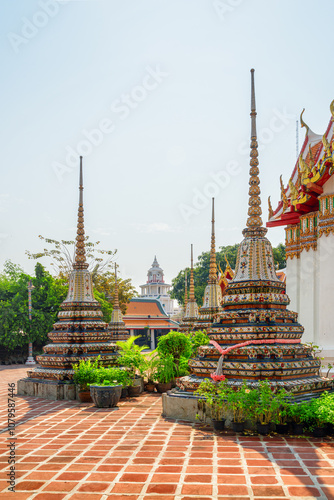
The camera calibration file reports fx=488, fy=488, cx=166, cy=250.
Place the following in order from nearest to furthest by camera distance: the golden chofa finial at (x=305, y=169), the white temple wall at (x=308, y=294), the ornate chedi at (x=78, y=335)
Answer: the golden chofa finial at (x=305, y=169) < the ornate chedi at (x=78, y=335) < the white temple wall at (x=308, y=294)

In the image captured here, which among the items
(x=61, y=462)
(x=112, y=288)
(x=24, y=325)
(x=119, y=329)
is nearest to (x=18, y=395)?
(x=61, y=462)

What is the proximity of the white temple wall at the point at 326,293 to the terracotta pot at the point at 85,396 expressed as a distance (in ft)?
16.7

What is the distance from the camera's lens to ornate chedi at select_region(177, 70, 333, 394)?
7.78m

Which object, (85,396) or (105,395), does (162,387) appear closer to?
(85,396)

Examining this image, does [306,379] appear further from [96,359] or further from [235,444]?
[96,359]

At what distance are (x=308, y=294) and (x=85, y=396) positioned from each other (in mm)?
5875

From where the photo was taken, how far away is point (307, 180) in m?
10.9

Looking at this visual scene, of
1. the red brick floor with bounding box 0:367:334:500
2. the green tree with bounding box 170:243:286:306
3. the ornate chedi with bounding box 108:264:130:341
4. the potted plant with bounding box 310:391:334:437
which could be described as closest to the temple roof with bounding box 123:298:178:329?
the green tree with bounding box 170:243:286:306

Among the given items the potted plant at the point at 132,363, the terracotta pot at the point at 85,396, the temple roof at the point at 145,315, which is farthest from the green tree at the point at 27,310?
the temple roof at the point at 145,315

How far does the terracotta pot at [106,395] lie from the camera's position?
941cm

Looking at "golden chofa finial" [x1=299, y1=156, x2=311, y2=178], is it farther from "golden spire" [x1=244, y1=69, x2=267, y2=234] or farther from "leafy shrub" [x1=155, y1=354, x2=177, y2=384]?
"leafy shrub" [x1=155, y1=354, x2=177, y2=384]

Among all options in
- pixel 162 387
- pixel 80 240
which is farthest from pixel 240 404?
pixel 80 240

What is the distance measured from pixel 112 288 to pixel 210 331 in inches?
1075

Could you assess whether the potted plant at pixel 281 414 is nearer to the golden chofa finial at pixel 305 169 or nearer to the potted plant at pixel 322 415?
the potted plant at pixel 322 415
